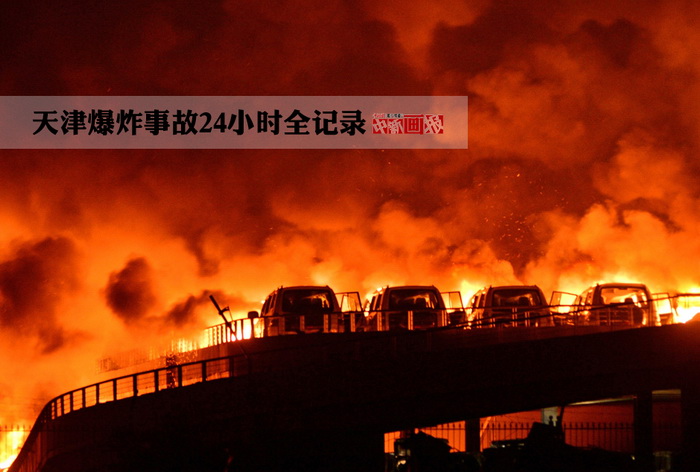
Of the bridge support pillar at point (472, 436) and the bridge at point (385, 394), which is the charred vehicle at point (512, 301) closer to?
the bridge support pillar at point (472, 436)

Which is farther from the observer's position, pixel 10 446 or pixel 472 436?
pixel 10 446

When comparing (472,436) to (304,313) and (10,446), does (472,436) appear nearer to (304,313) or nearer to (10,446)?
(304,313)

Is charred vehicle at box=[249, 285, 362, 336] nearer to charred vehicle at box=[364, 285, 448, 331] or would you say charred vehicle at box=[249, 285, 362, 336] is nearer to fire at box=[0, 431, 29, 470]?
charred vehicle at box=[364, 285, 448, 331]

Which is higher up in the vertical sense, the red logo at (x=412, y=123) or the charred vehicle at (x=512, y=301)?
the red logo at (x=412, y=123)

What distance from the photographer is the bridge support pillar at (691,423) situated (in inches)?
773

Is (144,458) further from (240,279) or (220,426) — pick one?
(240,279)

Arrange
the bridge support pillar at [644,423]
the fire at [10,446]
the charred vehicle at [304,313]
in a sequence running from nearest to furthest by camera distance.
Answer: the bridge support pillar at [644,423]
the charred vehicle at [304,313]
the fire at [10,446]

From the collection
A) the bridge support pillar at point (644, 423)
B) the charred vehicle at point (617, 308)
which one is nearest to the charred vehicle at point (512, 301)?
the charred vehicle at point (617, 308)

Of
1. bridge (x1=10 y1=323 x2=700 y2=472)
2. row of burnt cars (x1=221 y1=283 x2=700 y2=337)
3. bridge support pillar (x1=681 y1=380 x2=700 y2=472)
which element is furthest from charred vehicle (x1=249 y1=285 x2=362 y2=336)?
bridge support pillar (x1=681 y1=380 x2=700 y2=472)

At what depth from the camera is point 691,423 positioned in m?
19.9

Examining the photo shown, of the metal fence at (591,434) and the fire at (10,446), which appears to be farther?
the fire at (10,446)

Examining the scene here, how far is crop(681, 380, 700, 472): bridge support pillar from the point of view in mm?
19641

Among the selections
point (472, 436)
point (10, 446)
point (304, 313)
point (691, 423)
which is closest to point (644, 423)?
point (691, 423)

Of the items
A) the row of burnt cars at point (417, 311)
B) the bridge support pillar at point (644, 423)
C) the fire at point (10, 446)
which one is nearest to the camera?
the bridge support pillar at point (644, 423)
